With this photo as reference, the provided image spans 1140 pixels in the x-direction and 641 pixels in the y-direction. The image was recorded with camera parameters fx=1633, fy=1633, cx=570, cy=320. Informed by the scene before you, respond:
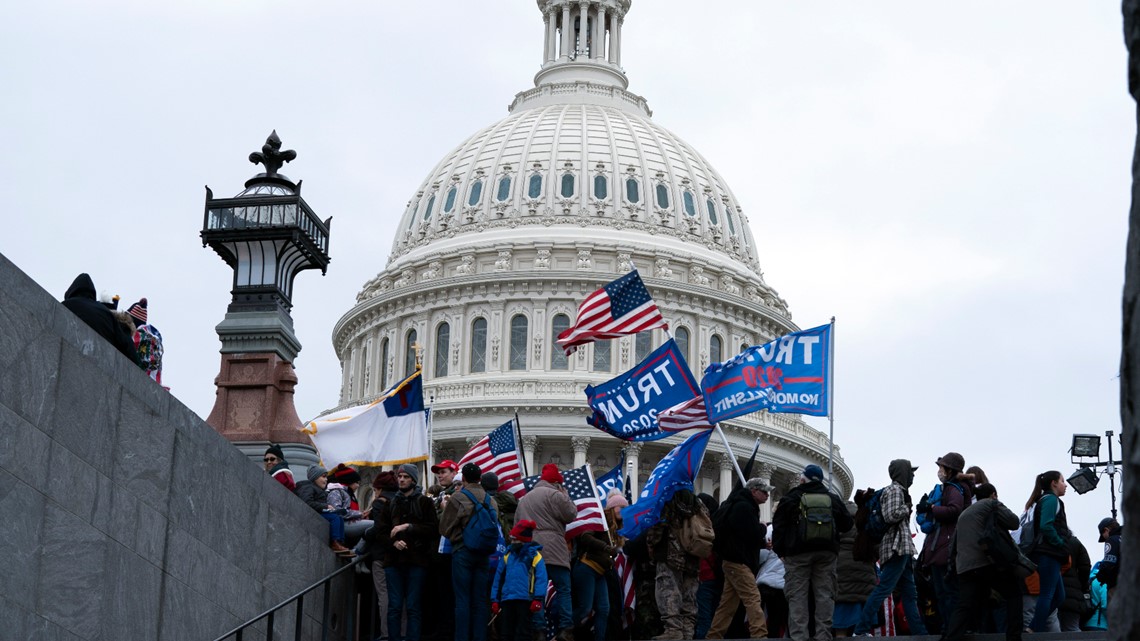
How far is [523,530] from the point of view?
41.5 feet

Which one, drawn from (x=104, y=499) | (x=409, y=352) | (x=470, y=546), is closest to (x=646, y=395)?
(x=470, y=546)

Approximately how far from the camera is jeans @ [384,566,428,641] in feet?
44.1

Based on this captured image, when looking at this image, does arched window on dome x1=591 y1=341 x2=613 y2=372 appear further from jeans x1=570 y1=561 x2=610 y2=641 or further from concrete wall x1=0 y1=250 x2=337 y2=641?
concrete wall x1=0 y1=250 x2=337 y2=641

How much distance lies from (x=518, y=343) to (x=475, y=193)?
9.47 meters

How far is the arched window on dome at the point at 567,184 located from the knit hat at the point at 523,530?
7133 centimetres

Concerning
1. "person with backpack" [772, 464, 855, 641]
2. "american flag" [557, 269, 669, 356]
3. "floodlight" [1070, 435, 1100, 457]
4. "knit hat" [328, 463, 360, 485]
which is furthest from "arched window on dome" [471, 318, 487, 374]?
"person with backpack" [772, 464, 855, 641]

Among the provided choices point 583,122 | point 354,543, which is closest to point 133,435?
point 354,543

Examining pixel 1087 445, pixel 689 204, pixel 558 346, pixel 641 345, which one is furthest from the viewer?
pixel 689 204

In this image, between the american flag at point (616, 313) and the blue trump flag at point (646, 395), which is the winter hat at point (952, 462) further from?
the american flag at point (616, 313)

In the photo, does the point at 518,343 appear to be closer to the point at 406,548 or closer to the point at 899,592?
the point at 899,592

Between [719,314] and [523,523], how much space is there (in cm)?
6958

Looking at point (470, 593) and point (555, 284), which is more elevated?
point (555, 284)

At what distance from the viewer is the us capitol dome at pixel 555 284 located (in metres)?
76.2

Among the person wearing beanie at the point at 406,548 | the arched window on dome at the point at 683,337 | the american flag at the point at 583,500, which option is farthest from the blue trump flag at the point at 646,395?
the arched window on dome at the point at 683,337
